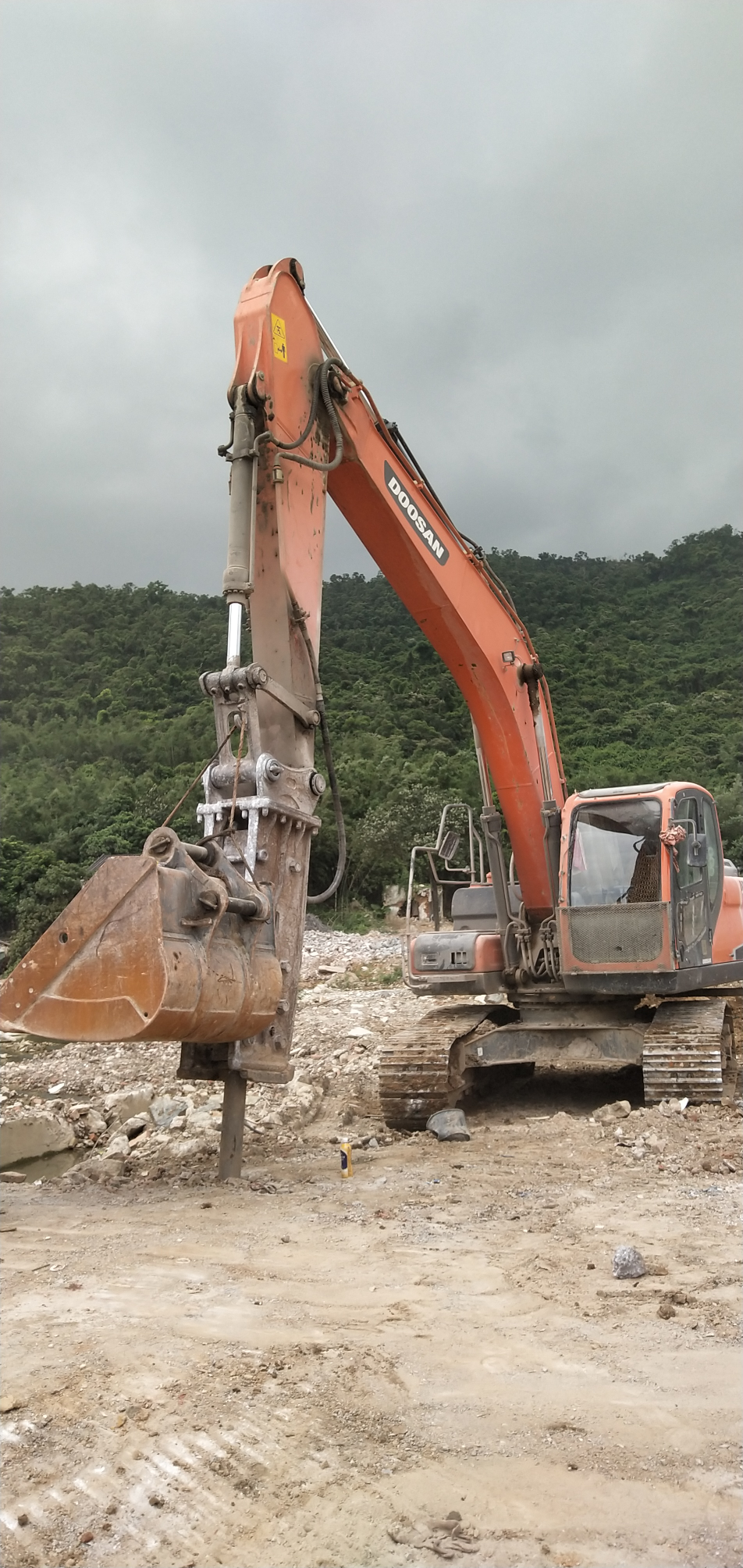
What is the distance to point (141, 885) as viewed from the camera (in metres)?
4.98

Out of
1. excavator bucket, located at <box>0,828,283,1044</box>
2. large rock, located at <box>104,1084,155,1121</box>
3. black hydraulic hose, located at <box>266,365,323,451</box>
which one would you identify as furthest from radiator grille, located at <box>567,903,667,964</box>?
large rock, located at <box>104,1084,155,1121</box>

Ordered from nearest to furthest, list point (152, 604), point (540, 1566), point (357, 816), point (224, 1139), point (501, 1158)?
1. point (540, 1566)
2. point (224, 1139)
3. point (501, 1158)
4. point (357, 816)
5. point (152, 604)

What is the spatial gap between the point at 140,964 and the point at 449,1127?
3.50 m

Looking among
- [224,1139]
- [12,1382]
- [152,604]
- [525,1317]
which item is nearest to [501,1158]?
[224,1139]

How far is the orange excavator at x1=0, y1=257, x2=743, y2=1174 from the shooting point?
16.6 feet

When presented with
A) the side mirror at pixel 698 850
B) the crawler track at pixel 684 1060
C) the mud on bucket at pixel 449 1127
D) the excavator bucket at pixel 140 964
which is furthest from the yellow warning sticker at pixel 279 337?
the crawler track at pixel 684 1060

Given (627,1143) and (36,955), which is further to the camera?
(627,1143)

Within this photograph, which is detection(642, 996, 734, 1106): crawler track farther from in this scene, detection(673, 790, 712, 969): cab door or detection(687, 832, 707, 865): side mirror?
detection(687, 832, 707, 865): side mirror

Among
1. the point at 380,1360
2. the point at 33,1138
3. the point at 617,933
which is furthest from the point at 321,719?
the point at 33,1138

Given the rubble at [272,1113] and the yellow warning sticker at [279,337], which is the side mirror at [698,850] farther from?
the yellow warning sticker at [279,337]

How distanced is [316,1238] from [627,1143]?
2504mm

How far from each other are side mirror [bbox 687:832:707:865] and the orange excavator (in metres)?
0.03

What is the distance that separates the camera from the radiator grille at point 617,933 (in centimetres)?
798

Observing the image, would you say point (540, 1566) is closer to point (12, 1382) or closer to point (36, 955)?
point (12, 1382)
